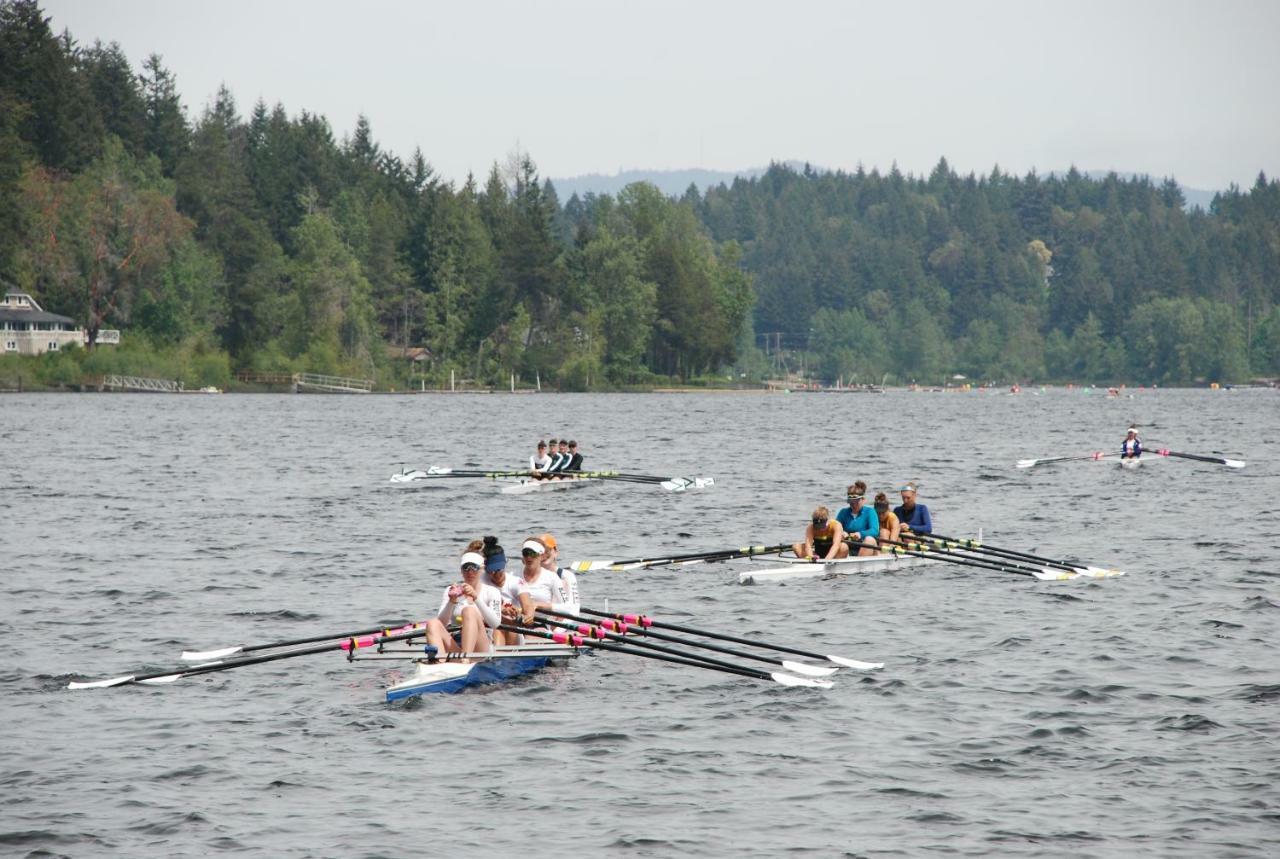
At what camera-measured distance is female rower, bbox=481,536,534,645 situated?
2061cm

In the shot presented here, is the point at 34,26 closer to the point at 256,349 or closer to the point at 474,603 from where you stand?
the point at 256,349

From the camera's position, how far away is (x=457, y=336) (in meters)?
156

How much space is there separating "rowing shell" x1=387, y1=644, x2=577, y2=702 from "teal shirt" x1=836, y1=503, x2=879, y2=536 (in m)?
10.3

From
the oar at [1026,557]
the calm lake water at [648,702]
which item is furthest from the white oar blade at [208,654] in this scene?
the oar at [1026,557]

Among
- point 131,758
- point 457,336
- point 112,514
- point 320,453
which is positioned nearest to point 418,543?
point 112,514

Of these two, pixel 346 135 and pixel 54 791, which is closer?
pixel 54 791

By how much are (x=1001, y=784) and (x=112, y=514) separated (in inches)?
1317

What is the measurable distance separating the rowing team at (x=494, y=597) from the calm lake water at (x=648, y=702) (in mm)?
778

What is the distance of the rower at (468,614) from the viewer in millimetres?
19719

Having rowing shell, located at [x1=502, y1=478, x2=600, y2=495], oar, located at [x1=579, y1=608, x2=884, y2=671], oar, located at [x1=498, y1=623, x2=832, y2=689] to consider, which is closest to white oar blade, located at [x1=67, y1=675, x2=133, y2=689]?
oar, located at [x1=498, y1=623, x2=832, y2=689]

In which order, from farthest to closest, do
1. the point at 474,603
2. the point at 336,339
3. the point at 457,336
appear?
the point at 457,336, the point at 336,339, the point at 474,603

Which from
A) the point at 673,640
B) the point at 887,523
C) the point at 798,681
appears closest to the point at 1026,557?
the point at 887,523

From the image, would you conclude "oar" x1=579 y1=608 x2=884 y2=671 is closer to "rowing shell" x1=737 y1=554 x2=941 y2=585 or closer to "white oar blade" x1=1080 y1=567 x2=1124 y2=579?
"rowing shell" x1=737 y1=554 x2=941 y2=585

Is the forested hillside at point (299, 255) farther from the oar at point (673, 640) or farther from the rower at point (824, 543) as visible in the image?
the oar at point (673, 640)
